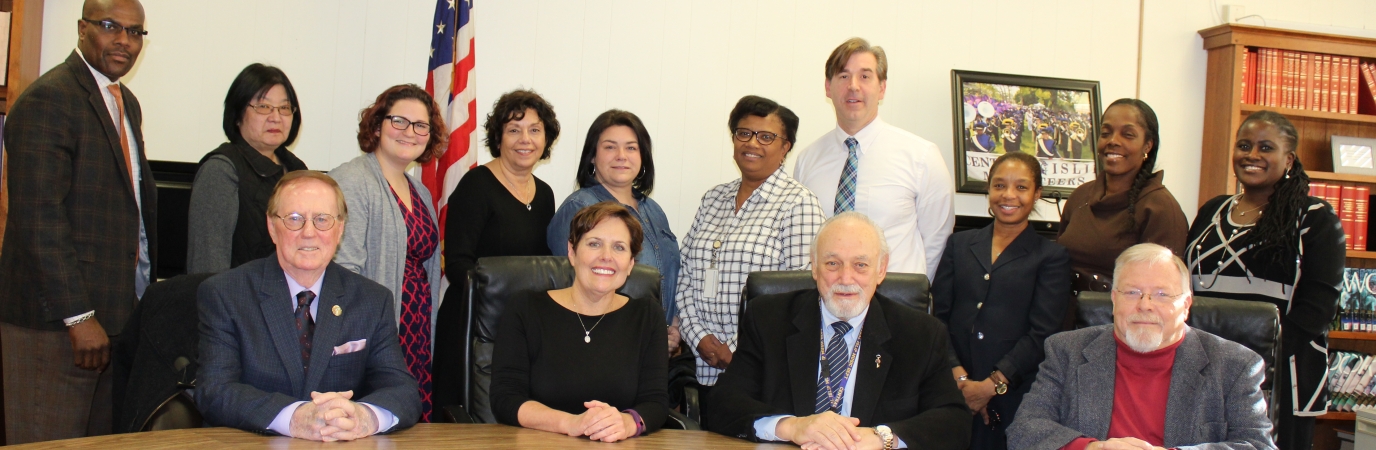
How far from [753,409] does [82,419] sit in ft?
7.92

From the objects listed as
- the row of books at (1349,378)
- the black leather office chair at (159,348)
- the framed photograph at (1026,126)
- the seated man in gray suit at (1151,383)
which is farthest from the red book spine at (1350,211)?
the black leather office chair at (159,348)

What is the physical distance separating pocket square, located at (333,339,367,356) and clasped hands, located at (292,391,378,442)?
222mm

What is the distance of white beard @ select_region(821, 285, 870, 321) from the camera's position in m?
2.45

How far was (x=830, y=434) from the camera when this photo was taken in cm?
214

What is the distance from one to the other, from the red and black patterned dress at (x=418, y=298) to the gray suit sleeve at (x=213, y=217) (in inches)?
21.3

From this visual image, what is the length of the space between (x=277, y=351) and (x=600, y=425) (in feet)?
2.65

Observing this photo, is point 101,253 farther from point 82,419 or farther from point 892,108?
point 892,108

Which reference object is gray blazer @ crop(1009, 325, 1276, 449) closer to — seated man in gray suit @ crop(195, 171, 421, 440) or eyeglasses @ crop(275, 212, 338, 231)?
seated man in gray suit @ crop(195, 171, 421, 440)

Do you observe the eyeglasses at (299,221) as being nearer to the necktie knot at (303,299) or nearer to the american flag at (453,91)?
the necktie knot at (303,299)

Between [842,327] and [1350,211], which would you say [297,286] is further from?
[1350,211]

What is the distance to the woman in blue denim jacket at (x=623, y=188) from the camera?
11.3 feet

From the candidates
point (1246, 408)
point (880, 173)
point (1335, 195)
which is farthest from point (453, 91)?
point (1335, 195)

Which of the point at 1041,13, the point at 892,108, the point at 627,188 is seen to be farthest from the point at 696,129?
the point at 1041,13

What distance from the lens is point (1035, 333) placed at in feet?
10.3
